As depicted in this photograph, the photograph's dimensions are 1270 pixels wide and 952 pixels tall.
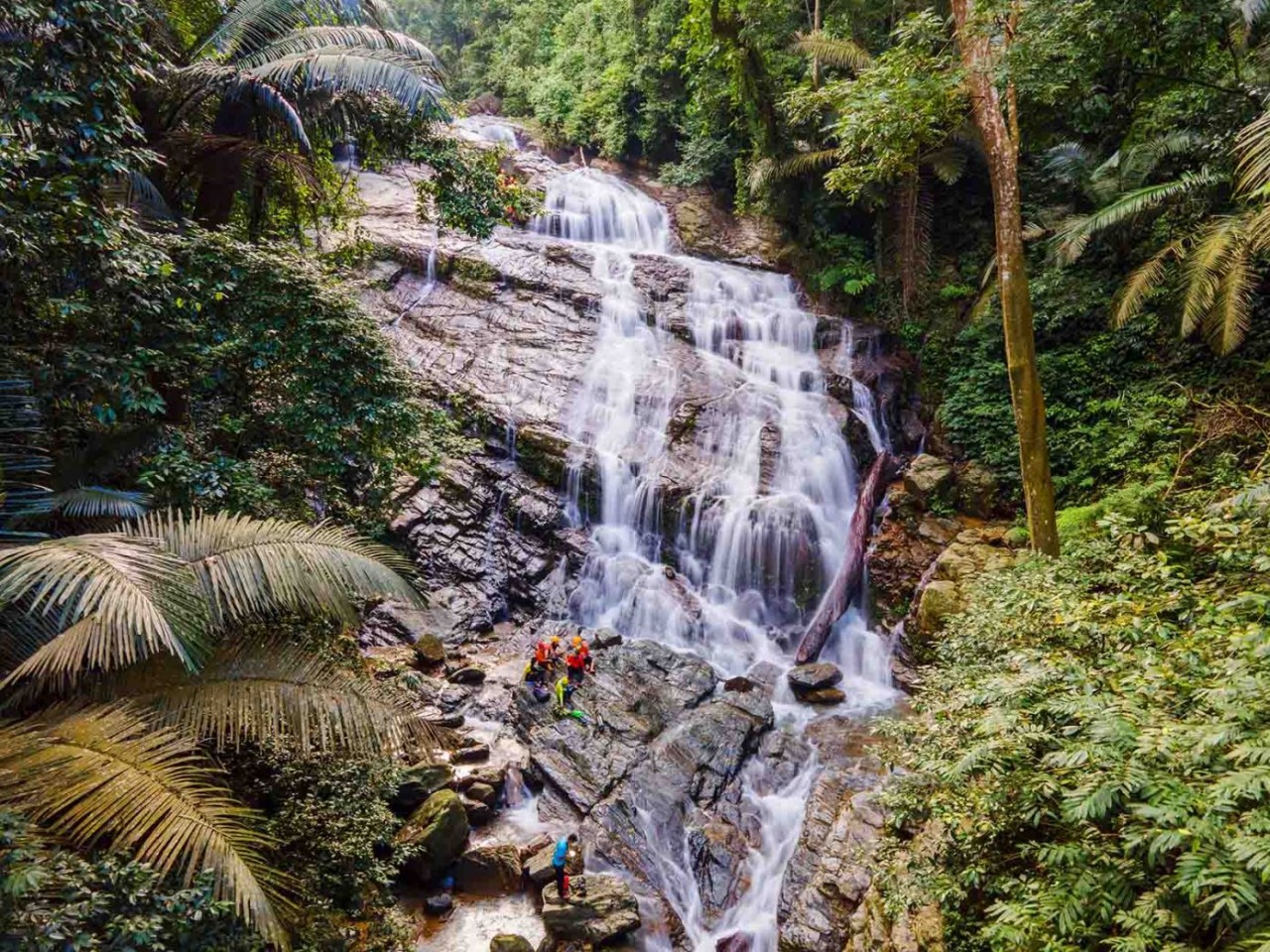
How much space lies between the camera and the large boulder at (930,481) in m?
11.5

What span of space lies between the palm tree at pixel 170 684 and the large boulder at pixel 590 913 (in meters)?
3.09

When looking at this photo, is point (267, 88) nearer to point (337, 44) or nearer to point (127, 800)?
point (337, 44)

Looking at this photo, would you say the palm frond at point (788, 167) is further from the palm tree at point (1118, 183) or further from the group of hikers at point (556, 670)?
the group of hikers at point (556, 670)

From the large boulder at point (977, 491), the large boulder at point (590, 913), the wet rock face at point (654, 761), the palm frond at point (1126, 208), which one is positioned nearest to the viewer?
the large boulder at point (590, 913)

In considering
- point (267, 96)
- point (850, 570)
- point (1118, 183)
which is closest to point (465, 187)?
point (267, 96)

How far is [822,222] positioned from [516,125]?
556 inches

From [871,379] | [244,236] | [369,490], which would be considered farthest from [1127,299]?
[244,236]

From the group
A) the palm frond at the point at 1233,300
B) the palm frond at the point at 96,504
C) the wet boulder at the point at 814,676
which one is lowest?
the wet boulder at the point at 814,676

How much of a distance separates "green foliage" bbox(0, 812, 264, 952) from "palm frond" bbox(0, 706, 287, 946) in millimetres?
90

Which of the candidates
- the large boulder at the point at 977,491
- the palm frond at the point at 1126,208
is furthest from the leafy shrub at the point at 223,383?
the palm frond at the point at 1126,208

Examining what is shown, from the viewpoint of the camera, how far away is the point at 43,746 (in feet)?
10.4

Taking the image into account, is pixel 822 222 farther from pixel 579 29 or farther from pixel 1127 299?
pixel 579 29

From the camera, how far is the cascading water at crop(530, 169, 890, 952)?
11078 mm

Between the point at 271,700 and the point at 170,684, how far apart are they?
1.93 feet
